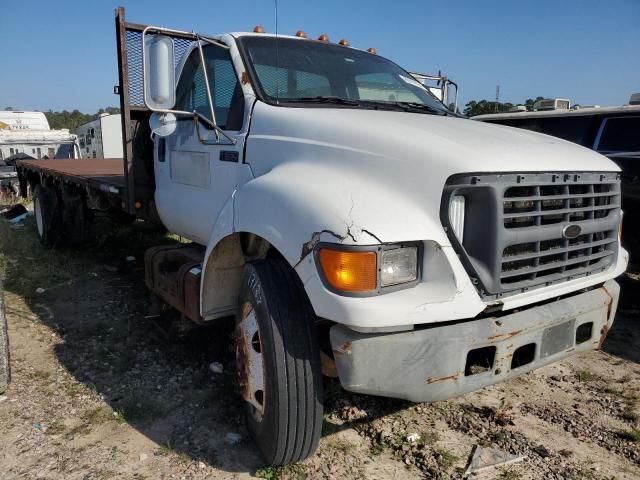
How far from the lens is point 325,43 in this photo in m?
3.88

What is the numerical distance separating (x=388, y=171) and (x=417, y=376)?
94 centimetres

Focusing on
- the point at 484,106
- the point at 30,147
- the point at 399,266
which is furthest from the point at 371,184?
the point at 30,147

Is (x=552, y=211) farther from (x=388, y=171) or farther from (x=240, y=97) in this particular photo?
(x=240, y=97)

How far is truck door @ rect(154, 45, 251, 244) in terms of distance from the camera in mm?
3240

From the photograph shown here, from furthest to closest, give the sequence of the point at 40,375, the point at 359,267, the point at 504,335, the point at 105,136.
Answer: the point at 105,136 → the point at 40,375 → the point at 504,335 → the point at 359,267

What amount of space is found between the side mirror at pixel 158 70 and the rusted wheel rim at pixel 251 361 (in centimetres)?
133

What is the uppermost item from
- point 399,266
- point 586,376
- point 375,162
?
point 375,162

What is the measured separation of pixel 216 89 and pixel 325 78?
753 millimetres

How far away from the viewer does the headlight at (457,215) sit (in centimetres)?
223

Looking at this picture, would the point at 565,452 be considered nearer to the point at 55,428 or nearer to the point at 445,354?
the point at 445,354

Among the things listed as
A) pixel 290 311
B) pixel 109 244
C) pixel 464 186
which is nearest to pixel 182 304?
pixel 290 311

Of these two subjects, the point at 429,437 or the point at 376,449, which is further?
the point at 429,437

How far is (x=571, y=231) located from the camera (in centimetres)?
251

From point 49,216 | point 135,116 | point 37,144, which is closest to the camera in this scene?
point 135,116
